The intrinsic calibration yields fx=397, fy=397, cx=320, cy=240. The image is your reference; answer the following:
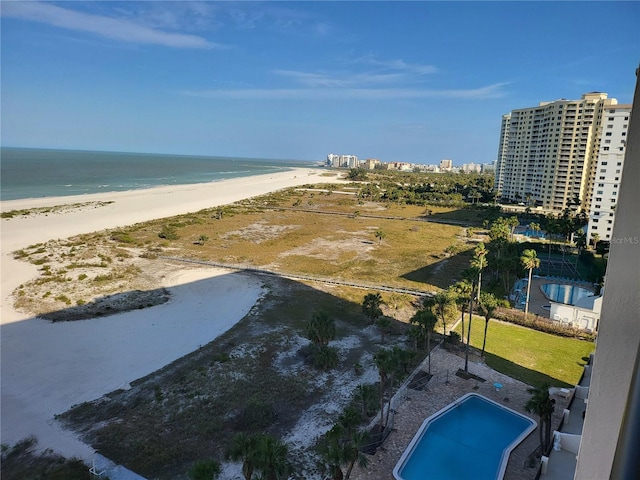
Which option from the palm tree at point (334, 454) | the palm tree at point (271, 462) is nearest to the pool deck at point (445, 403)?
the palm tree at point (334, 454)

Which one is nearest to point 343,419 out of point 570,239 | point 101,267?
point 101,267

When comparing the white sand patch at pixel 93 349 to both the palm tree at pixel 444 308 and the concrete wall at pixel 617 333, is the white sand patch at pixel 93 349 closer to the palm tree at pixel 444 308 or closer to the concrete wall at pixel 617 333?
the palm tree at pixel 444 308

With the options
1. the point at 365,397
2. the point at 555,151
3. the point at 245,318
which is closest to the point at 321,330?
the point at 365,397

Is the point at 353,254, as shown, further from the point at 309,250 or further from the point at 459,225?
the point at 459,225

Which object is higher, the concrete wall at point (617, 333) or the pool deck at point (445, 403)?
the concrete wall at point (617, 333)

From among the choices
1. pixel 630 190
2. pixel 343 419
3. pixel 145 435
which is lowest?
pixel 145 435
